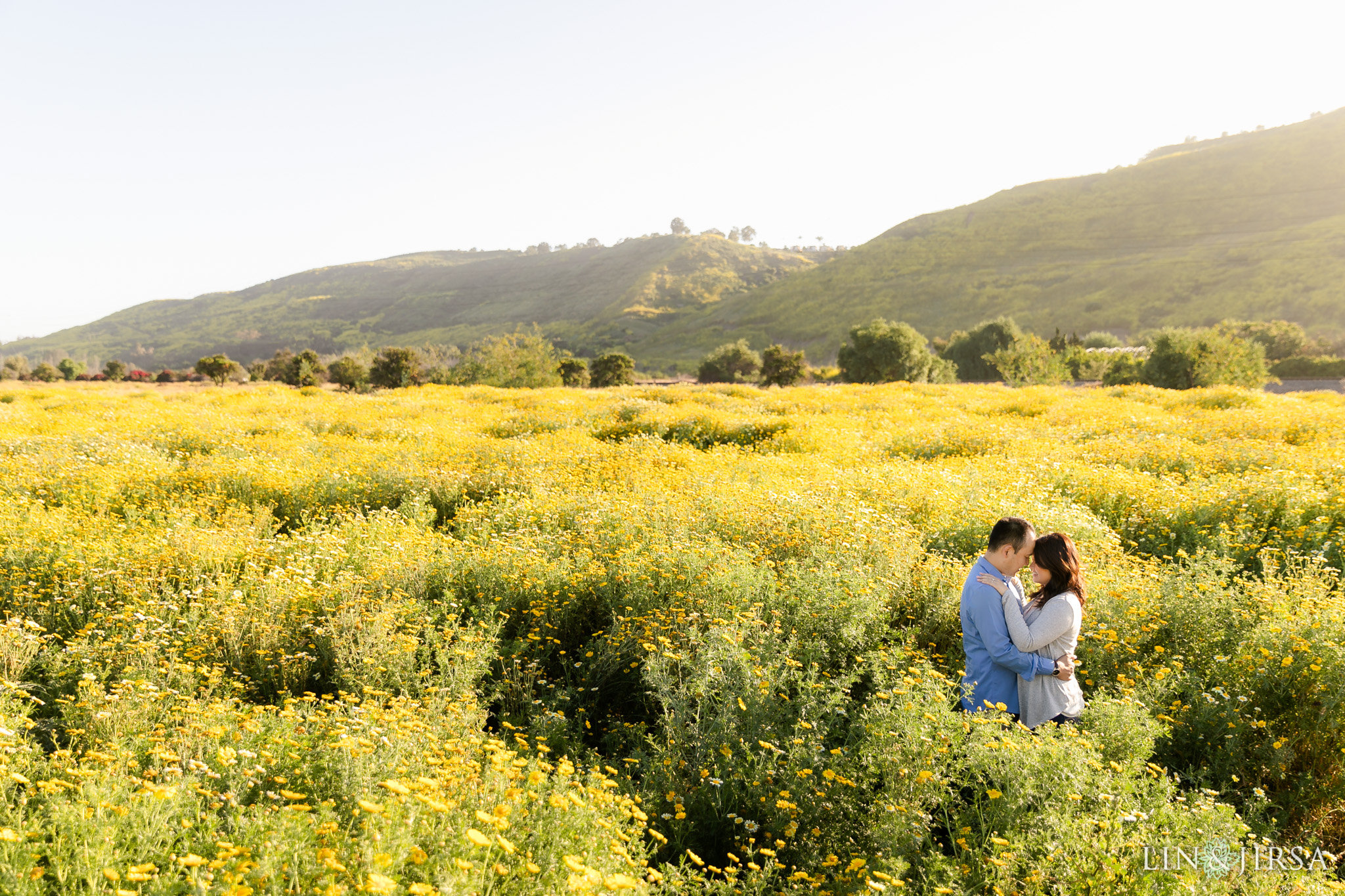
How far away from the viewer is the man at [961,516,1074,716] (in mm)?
3996

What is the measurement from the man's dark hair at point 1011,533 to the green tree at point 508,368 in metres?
36.3

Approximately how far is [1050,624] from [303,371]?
4505cm

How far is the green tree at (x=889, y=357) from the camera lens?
42.6 metres

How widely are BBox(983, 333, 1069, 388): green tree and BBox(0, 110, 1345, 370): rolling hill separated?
37.9m

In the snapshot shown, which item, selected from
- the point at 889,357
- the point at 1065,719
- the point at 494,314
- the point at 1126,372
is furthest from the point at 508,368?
the point at 494,314

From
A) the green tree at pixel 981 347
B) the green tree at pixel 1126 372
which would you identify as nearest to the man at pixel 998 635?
the green tree at pixel 1126 372

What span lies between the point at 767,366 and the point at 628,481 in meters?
36.8

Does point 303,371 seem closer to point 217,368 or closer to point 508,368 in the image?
point 217,368

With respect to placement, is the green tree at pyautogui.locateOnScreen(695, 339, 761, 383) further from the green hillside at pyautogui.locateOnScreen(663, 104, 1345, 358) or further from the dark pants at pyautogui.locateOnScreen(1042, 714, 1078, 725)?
the dark pants at pyautogui.locateOnScreen(1042, 714, 1078, 725)

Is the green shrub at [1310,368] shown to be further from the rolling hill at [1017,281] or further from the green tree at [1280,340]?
the rolling hill at [1017,281]

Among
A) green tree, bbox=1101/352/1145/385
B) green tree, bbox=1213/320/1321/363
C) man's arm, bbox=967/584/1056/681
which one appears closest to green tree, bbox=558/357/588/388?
green tree, bbox=1101/352/1145/385

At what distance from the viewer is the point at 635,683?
5117 millimetres

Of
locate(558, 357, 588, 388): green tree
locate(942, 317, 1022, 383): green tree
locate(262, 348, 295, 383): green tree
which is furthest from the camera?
locate(942, 317, 1022, 383): green tree

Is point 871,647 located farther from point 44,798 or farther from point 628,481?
point 628,481
